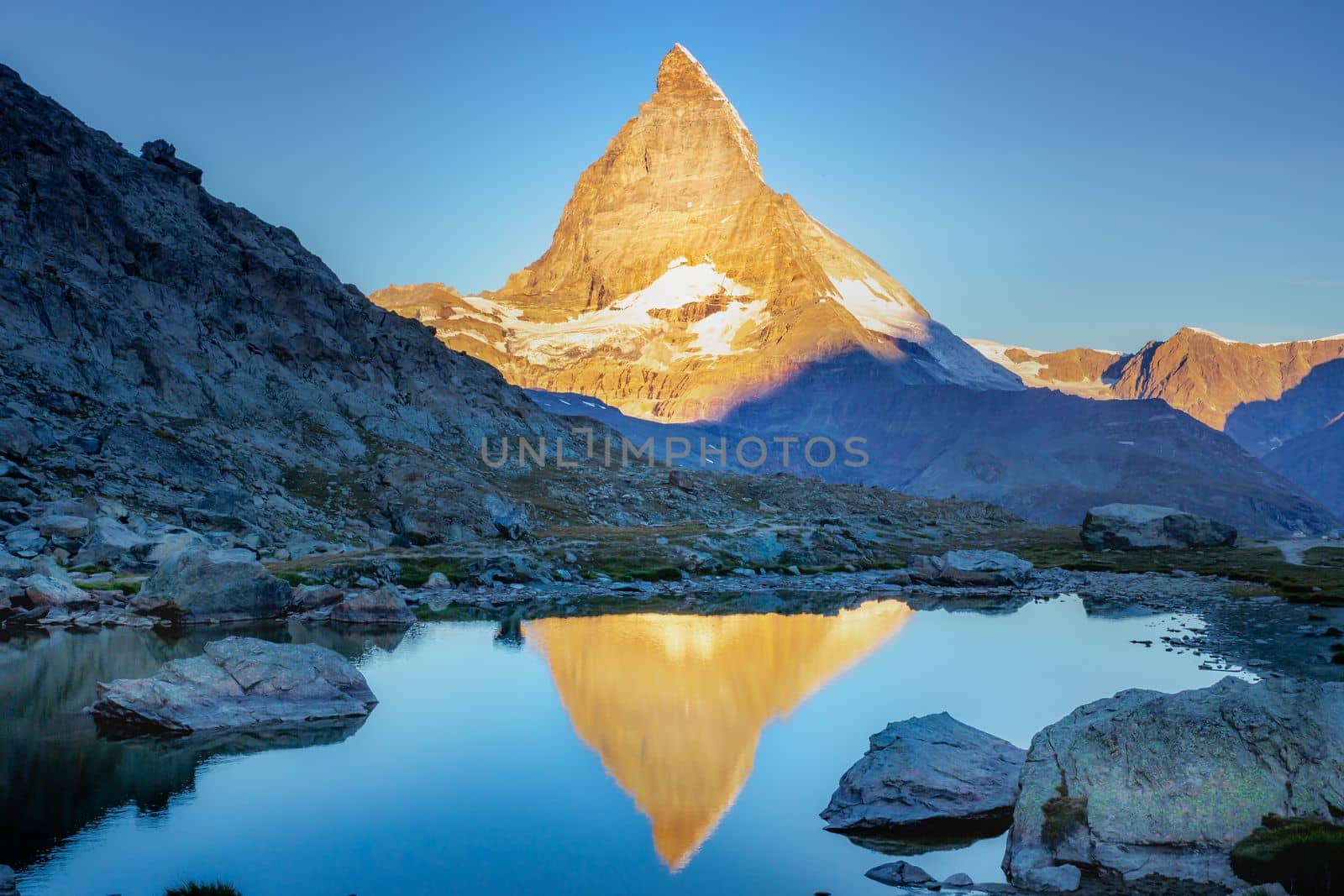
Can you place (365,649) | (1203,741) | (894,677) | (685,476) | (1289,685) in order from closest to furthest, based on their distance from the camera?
1. (1203,741)
2. (1289,685)
3. (894,677)
4. (365,649)
5. (685,476)

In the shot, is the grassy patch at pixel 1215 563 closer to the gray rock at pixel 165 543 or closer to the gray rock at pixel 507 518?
the gray rock at pixel 507 518

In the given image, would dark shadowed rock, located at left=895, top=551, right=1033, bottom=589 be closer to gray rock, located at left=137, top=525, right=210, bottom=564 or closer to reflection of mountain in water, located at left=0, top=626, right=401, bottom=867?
gray rock, located at left=137, top=525, right=210, bottom=564

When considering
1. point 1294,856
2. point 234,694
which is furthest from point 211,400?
point 1294,856

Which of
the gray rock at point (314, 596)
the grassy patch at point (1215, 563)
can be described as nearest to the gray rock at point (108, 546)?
the gray rock at point (314, 596)

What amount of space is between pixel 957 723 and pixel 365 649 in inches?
1178

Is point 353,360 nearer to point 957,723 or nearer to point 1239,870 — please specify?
point 957,723

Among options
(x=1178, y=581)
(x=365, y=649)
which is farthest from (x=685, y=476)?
(x=365, y=649)

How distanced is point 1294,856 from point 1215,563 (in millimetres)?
87493

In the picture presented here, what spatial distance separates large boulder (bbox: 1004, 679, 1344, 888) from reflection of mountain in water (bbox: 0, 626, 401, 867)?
20531 millimetres

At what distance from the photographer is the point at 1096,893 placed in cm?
1878

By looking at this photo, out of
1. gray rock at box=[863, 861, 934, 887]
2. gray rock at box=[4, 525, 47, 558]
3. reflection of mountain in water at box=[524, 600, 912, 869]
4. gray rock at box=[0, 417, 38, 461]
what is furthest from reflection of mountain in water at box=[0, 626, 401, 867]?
gray rock at box=[0, 417, 38, 461]

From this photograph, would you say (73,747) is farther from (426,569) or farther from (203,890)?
(426,569)

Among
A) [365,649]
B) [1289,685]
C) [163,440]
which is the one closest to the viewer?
[1289,685]

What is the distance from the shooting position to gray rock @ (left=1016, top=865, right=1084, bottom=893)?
62.9 ft
